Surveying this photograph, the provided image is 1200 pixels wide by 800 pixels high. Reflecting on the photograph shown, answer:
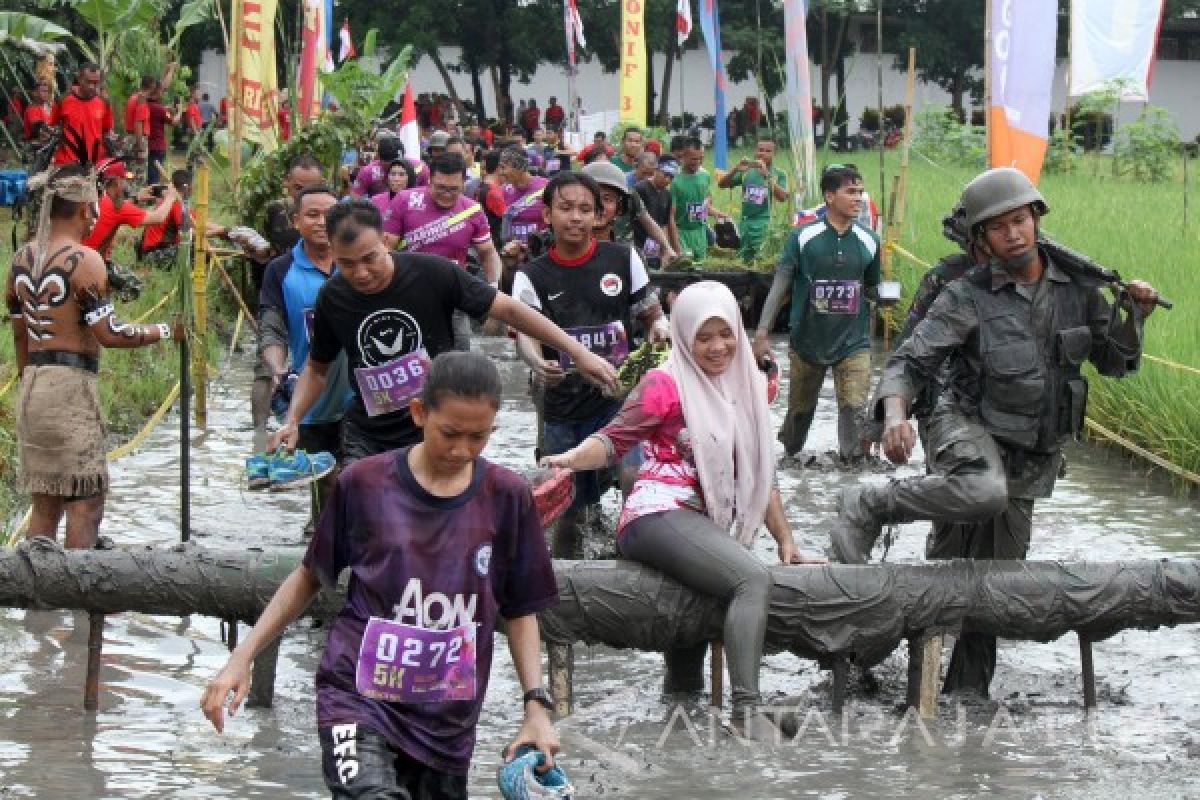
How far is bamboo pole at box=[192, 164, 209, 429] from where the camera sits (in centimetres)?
1257

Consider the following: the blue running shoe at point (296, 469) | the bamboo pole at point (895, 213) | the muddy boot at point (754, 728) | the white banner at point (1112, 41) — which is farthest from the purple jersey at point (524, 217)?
the white banner at point (1112, 41)

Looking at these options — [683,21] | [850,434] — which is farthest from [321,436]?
[683,21]

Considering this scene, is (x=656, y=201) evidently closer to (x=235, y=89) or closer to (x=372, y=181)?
(x=372, y=181)

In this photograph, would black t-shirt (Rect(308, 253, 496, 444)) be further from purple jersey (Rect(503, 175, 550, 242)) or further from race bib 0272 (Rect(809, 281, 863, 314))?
purple jersey (Rect(503, 175, 550, 242))

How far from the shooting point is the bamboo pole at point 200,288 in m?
12.6

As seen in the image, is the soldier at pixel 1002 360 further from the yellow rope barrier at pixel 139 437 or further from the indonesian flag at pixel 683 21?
the indonesian flag at pixel 683 21

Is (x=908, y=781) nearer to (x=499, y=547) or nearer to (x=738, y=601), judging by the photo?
(x=738, y=601)

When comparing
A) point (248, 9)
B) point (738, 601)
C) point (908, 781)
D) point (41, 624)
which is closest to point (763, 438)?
point (738, 601)

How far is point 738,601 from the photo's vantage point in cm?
691

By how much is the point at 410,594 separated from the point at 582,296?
479 centimetres

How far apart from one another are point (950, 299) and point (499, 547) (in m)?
2.99

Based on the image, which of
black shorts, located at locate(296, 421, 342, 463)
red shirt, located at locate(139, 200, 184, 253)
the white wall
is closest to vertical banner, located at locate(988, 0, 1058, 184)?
red shirt, located at locate(139, 200, 184, 253)

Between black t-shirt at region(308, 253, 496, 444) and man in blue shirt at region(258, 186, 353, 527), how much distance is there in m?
1.43

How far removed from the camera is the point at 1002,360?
23.8 ft
